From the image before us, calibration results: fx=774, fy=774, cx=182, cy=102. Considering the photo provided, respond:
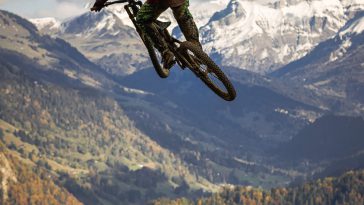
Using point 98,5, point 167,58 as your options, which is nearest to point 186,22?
point 167,58

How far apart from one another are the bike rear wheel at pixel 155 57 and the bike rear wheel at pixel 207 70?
2.25 ft

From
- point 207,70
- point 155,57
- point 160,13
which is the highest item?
point 160,13

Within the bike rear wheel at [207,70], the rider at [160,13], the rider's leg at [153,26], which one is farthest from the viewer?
the bike rear wheel at [207,70]

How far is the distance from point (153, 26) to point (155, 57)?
0.77 m

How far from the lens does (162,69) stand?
18266 millimetres

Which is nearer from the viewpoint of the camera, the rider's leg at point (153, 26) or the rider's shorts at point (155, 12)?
the rider's shorts at point (155, 12)

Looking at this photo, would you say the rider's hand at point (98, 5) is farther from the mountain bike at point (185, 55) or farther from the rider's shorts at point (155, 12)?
the rider's shorts at point (155, 12)

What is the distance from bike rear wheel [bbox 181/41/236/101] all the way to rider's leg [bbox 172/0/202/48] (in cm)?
17

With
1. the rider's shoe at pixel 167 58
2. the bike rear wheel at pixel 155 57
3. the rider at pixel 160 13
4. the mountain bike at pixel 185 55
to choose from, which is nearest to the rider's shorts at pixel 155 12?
the rider at pixel 160 13

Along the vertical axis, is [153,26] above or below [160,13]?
below

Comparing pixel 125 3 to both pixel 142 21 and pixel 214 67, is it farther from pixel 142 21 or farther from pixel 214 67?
pixel 214 67

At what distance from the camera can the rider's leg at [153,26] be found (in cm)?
1712

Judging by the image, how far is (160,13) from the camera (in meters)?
17.4

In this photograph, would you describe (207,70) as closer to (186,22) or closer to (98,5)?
(186,22)
